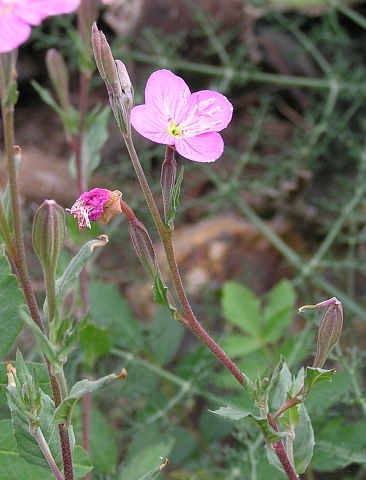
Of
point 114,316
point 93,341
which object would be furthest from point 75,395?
point 114,316

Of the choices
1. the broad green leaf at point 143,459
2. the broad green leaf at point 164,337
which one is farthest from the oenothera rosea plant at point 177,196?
the broad green leaf at point 164,337

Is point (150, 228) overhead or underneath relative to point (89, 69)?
underneath

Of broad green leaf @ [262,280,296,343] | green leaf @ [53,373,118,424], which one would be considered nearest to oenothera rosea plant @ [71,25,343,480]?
green leaf @ [53,373,118,424]

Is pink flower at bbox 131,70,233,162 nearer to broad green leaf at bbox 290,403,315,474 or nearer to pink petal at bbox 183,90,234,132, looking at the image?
pink petal at bbox 183,90,234,132

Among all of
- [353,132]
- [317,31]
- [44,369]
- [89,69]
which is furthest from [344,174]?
[44,369]

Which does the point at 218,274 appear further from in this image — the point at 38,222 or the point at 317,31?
the point at 38,222
